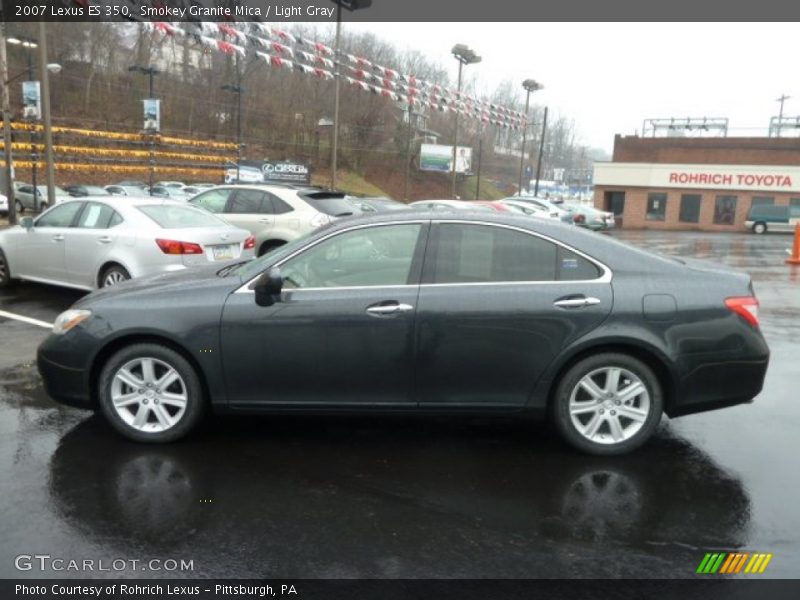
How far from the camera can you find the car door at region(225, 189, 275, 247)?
11.2 meters

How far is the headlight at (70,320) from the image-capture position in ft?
14.6

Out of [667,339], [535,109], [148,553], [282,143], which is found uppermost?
[535,109]

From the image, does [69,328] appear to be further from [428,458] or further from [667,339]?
[667,339]

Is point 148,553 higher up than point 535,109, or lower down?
lower down

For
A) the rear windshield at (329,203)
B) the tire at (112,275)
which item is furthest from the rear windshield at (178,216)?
the rear windshield at (329,203)

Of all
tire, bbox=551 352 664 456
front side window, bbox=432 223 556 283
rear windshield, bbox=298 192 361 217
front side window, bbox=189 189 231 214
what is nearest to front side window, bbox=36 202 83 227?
front side window, bbox=189 189 231 214

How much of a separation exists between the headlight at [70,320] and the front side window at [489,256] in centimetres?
230

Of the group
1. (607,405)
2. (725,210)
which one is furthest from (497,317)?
(725,210)

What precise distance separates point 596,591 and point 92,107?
215 ft

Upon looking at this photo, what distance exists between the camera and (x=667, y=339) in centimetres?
417

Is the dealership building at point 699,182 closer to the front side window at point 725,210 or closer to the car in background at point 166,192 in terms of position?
the front side window at point 725,210

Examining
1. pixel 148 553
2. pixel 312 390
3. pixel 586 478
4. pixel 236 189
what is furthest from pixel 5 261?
pixel 586 478

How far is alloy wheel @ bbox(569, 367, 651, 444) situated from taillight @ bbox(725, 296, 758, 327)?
743 millimetres

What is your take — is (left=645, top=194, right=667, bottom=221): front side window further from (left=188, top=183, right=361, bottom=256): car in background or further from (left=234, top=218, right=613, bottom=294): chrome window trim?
(left=234, top=218, right=613, bottom=294): chrome window trim
